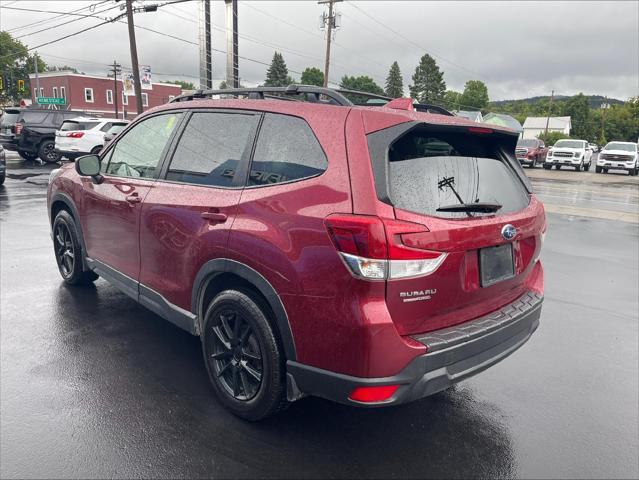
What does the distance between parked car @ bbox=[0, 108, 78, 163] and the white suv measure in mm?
2008

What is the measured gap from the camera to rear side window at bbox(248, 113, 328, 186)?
8.40 ft

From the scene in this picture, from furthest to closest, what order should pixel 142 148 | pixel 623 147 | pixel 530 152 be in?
1. pixel 530 152
2. pixel 623 147
3. pixel 142 148

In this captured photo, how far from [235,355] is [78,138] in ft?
55.4

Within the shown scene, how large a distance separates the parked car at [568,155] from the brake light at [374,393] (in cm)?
3182

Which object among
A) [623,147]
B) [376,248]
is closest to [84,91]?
[623,147]

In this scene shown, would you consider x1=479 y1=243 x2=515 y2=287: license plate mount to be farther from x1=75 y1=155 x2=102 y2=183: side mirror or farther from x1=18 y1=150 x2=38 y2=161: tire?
x1=18 y1=150 x2=38 y2=161: tire

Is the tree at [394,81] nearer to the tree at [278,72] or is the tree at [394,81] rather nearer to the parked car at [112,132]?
the tree at [278,72]

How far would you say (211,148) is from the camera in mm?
3178

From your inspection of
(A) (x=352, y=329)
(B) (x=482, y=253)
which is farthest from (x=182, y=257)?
(B) (x=482, y=253)

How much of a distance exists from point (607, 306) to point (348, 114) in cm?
425

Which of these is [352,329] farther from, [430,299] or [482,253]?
[482,253]

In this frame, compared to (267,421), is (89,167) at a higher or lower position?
higher

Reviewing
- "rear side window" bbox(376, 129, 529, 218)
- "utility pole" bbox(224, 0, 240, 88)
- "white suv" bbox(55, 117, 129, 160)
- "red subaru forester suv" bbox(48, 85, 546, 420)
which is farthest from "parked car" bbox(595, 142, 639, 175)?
"rear side window" bbox(376, 129, 529, 218)

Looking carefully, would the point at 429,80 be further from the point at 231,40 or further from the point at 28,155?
the point at 28,155
